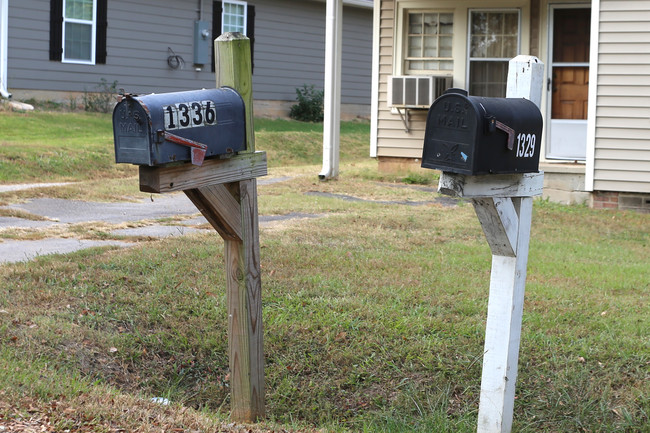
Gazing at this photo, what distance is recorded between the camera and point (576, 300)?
5.71m

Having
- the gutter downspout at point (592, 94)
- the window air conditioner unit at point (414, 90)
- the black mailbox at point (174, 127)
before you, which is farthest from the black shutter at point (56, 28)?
the black mailbox at point (174, 127)

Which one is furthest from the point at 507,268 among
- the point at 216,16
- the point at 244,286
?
the point at 216,16

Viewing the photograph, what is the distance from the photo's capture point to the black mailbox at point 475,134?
3207 mm

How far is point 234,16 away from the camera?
19344 millimetres

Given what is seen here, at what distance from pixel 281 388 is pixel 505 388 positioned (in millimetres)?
1344

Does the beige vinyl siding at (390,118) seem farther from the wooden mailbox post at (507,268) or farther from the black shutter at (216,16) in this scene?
the wooden mailbox post at (507,268)

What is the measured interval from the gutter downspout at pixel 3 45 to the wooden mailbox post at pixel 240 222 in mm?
12329

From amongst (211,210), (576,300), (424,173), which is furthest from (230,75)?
(424,173)

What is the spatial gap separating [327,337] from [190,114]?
1.98 m

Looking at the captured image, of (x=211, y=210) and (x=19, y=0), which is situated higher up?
(x=19, y=0)

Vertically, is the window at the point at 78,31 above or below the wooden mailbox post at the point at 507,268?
above

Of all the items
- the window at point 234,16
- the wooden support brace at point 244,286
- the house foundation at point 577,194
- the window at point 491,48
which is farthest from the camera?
the window at point 234,16

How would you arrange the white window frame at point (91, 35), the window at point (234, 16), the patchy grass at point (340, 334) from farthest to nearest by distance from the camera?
the window at point (234, 16) < the white window frame at point (91, 35) < the patchy grass at point (340, 334)

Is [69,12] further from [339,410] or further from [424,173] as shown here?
[339,410]
